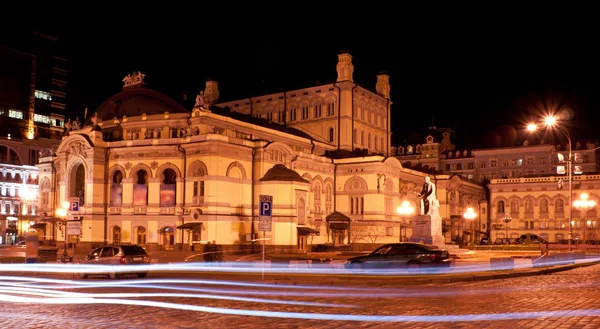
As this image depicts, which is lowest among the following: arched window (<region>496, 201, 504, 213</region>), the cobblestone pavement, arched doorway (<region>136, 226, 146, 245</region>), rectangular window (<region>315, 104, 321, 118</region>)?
arched doorway (<region>136, 226, 146, 245</region>)

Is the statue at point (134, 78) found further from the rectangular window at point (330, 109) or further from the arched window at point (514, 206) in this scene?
the arched window at point (514, 206)

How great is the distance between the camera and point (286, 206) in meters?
61.8

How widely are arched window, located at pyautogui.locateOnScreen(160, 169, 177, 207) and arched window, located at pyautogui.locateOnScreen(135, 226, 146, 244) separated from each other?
139 inches

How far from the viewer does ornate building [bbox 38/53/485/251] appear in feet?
197

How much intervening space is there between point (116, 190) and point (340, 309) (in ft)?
172

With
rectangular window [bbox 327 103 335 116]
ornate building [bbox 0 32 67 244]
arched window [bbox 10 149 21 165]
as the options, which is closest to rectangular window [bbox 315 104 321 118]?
rectangular window [bbox 327 103 335 116]

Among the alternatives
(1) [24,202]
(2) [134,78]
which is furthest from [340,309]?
(1) [24,202]

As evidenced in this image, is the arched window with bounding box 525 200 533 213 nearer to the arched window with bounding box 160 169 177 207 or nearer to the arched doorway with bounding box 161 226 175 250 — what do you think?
the arched window with bounding box 160 169 177 207

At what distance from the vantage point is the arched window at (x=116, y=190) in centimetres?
6406

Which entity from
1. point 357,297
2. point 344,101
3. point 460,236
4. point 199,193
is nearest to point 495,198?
point 460,236

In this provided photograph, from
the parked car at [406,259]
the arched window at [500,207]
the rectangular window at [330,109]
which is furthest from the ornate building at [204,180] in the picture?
the arched window at [500,207]

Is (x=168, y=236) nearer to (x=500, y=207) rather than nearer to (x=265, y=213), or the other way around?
(x=265, y=213)

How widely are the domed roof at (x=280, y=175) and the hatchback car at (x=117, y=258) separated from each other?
32083 millimetres

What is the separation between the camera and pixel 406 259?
2884cm
